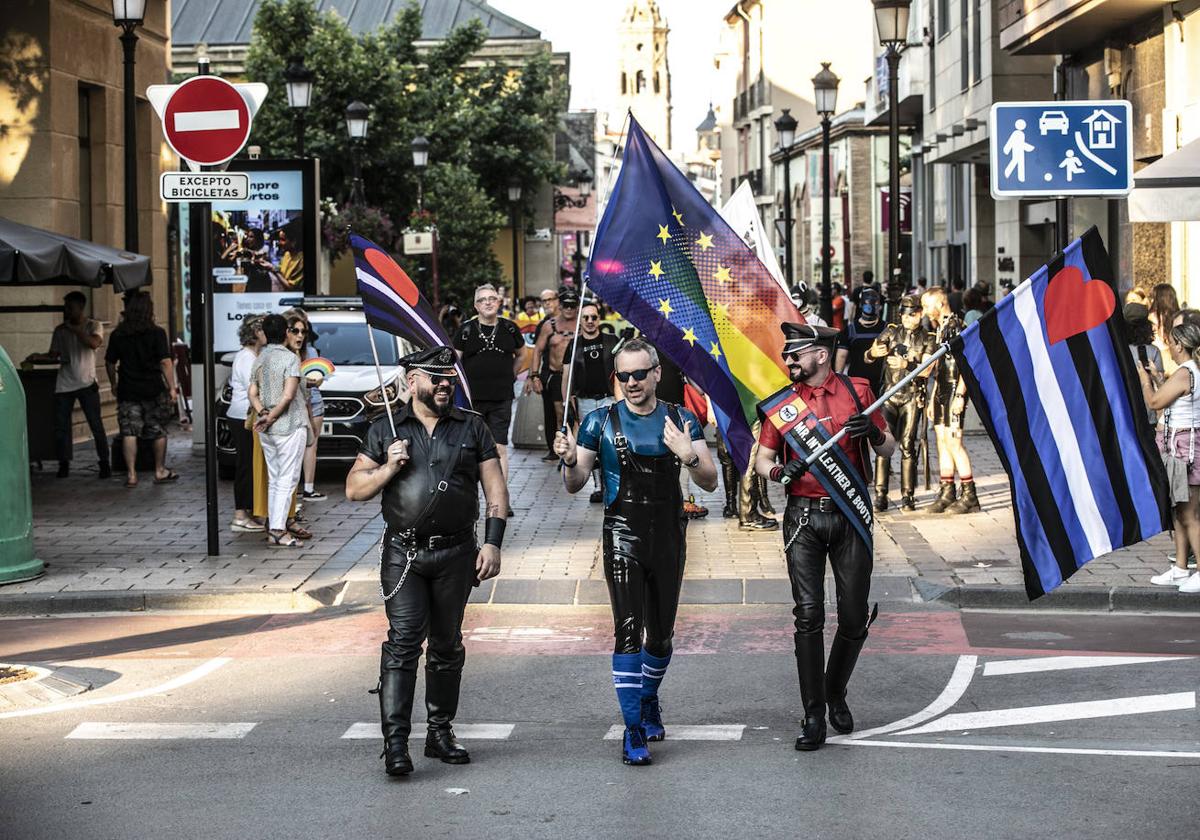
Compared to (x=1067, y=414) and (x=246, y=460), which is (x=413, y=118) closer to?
(x=246, y=460)

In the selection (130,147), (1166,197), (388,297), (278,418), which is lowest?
(278,418)

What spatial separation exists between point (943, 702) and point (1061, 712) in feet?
1.81

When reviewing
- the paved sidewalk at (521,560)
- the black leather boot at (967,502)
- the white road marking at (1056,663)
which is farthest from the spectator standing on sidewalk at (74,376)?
the white road marking at (1056,663)

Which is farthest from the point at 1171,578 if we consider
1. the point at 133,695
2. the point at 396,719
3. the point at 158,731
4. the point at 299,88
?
the point at 299,88

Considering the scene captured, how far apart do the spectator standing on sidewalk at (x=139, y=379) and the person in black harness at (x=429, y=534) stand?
1023 cm

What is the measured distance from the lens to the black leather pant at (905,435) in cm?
1509

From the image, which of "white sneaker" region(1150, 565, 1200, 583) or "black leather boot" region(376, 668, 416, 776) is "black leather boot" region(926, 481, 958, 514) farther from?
"black leather boot" region(376, 668, 416, 776)

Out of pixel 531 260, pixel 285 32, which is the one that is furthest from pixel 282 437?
pixel 531 260

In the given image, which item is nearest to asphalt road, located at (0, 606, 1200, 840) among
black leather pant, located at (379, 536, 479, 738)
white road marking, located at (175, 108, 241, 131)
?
black leather pant, located at (379, 536, 479, 738)

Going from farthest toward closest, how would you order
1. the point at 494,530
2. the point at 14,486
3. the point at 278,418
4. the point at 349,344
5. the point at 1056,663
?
the point at 349,344, the point at 278,418, the point at 14,486, the point at 1056,663, the point at 494,530

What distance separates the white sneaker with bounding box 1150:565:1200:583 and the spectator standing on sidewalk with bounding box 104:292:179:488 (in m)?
9.51

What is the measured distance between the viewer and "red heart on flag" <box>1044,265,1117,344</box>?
27.2 feet

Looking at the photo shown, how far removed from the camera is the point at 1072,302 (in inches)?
327

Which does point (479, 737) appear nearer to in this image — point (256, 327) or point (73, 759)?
point (73, 759)
